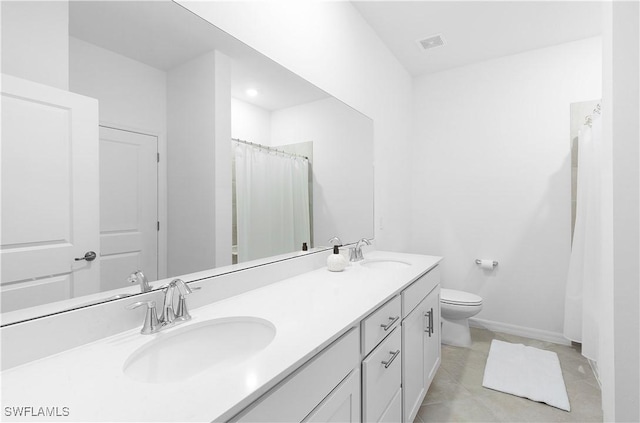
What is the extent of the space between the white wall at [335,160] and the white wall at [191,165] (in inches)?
15.8

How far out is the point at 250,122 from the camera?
1.37 m

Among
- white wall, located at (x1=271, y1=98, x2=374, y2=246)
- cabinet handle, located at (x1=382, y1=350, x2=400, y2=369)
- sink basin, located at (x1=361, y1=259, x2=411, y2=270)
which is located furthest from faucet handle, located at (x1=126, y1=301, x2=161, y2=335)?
sink basin, located at (x1=361, y1=259, x2=411, y2=270)

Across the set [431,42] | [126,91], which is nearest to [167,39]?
[126,91]

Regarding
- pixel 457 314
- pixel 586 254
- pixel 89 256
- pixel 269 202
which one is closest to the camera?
pixel 89 256

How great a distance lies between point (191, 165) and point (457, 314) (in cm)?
234

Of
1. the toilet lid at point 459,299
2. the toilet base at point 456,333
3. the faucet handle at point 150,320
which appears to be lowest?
the toilet base at point 456,333

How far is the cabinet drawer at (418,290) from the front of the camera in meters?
1.42

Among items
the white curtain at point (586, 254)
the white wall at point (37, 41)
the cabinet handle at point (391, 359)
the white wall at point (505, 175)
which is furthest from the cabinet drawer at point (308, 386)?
the white wall at point (505, 175)

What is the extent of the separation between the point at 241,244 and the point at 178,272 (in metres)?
0.32

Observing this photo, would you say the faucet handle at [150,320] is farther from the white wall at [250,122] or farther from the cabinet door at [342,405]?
the white wall at [250,122]

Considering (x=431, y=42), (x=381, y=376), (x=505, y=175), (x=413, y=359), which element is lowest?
(x=413, y=359)

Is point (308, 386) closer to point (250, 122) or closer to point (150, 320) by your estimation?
point (150, 320)

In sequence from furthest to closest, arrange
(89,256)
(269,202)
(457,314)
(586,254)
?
(457,314)
(586,254)
(269,202)
(89,256)

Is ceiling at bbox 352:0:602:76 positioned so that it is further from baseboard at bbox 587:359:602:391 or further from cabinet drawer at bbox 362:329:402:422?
baseboard at bbox 587:359:602:391
